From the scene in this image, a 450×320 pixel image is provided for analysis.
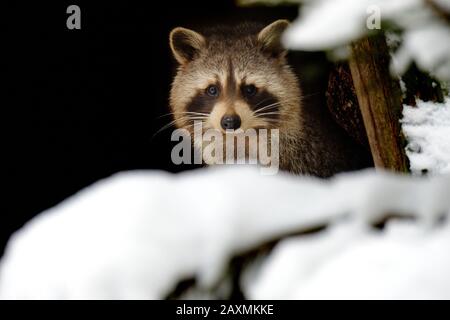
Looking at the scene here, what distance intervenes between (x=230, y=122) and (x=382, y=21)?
2234mm

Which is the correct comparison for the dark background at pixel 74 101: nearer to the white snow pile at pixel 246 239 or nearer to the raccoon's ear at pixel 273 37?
the raccoon's ear at pixel 273 37

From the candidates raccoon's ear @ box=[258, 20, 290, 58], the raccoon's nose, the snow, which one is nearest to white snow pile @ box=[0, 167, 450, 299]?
the snow

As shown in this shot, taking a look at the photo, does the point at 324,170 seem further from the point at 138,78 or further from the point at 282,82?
the point at 138,78

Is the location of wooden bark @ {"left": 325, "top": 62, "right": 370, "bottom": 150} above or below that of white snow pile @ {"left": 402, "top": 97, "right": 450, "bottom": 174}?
above

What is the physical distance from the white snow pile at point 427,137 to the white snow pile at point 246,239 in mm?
2039

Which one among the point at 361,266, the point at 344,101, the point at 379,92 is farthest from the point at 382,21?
the point at 344,101

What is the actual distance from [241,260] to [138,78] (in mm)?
3925

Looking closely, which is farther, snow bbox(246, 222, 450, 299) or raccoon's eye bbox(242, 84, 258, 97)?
raccoon's eye bbox(242, 84, 258, 97)

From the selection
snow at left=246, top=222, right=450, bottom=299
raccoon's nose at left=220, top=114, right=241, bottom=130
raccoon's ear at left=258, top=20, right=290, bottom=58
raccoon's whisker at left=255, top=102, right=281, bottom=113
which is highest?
raccoon's ear at left=258, top=20, right=290, bottom=58

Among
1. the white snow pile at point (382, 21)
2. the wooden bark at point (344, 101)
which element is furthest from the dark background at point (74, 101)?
the white snow pile at point (382, 21)

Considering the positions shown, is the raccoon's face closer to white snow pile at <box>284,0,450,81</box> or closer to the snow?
white snow pile at <box>284,0,450,81</box>

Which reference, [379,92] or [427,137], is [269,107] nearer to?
[379,92]

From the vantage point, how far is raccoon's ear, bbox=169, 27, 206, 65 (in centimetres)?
468

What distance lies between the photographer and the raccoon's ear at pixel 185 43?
4680 millimetres
